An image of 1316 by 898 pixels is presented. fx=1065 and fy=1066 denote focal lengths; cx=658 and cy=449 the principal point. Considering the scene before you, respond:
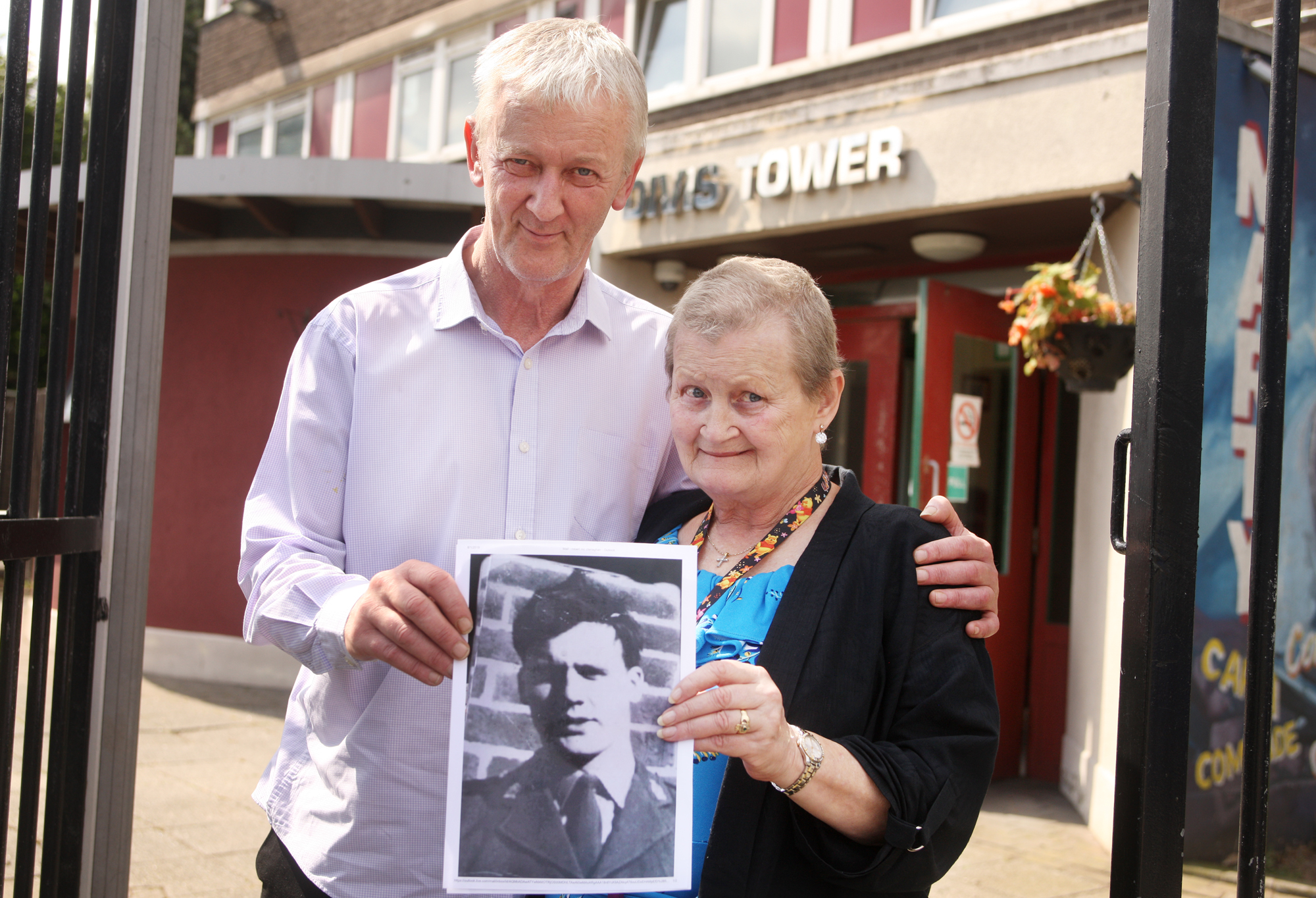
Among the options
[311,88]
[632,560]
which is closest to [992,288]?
[632,560]

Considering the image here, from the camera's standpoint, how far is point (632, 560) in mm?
1503

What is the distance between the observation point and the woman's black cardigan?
60.5 inches

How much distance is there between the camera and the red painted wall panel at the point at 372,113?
11086mm

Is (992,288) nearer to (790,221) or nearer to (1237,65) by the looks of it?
(790,221)

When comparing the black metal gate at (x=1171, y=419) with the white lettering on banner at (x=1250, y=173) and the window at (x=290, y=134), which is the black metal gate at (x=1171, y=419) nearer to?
the white lettering on banner at (x=1250, y=173)

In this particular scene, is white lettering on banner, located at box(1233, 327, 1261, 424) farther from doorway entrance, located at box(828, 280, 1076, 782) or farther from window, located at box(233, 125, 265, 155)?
window, located at box(233, 125, 265, 155)

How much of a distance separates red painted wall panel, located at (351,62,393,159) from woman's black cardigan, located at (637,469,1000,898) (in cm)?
1050

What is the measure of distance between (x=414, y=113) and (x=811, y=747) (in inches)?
411

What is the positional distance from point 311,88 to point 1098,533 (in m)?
9.97

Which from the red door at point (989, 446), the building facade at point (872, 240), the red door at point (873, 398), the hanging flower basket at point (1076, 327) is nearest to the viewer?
the hanging flower basket at point (1076, 327)

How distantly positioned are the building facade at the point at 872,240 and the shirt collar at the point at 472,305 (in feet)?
12.0

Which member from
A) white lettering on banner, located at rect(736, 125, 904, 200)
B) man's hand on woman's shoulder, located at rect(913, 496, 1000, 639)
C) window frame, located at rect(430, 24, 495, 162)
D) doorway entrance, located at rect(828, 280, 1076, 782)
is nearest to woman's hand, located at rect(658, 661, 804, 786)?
man's hand on woman's shoulder, located at rect(913, 496, 1000, 639)

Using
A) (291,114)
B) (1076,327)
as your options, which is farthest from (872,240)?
(291,114)

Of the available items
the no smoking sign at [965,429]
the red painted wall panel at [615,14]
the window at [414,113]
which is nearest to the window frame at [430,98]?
the window at [414,113]
